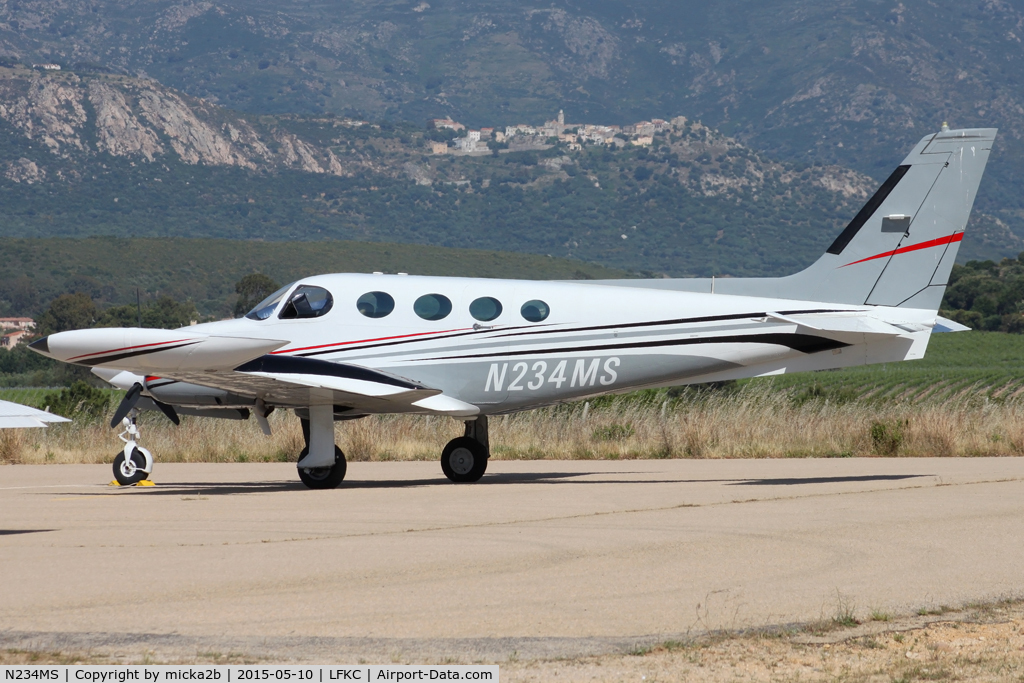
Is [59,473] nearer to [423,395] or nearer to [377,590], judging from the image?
[423,395]

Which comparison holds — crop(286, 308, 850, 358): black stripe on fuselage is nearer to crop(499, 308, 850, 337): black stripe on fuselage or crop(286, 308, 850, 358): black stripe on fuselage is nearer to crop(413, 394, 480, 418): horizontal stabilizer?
crop(499, 308, 850, 337): black stripe on fuselage

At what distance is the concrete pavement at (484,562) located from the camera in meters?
7.60

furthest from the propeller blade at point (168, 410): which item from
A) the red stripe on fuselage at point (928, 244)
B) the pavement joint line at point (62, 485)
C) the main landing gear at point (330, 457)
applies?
the red stripe on fuselage at point (928, 244)

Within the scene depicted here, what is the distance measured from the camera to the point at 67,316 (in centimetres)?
9544

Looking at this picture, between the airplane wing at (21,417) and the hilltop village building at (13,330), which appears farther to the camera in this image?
the hilltop village building at (13,330)

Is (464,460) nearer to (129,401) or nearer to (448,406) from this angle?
(448,406)

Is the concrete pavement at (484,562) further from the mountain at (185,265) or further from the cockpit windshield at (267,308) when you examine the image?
the mountain at (185,265)

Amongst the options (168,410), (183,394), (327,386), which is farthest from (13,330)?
(327,386)

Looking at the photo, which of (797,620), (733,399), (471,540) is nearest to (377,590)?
(471,540)

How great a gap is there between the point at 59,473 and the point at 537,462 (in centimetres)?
802

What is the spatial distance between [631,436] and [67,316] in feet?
264

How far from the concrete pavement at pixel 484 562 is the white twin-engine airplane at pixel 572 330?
1.27m

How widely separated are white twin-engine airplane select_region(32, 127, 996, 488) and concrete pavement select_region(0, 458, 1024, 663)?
1.27 metres

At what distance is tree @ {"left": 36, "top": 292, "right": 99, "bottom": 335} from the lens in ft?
306
